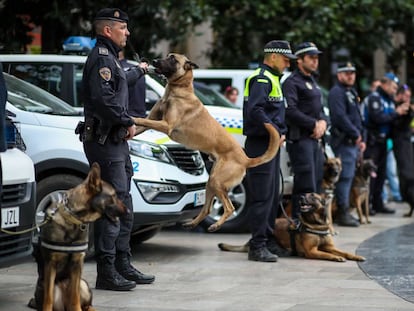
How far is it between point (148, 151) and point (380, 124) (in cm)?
567

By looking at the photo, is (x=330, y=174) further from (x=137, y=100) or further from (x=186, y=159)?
(x=137, y=100)

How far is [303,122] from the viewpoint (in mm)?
9859

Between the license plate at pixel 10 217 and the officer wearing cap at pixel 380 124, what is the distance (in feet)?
26.4

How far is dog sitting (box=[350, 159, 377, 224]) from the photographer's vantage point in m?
12.6

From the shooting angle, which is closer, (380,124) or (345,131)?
(345,131)

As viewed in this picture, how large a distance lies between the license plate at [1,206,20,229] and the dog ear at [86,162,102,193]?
29.3 inches

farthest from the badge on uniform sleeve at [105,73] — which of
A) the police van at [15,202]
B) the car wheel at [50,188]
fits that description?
the car wheel at [50,188]

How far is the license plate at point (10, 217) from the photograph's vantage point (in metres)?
6.32

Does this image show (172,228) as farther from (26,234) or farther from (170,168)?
(26,234)

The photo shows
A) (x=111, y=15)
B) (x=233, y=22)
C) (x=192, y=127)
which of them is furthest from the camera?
(x=233, y=22)

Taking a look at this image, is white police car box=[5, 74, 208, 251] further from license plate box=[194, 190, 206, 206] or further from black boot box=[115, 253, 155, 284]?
black boot box=[115, 253, 155, 284]

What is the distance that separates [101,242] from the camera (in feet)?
23.9

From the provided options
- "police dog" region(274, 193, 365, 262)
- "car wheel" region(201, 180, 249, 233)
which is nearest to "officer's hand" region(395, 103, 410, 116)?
"car wheel" region(201, 180, 249, 233)

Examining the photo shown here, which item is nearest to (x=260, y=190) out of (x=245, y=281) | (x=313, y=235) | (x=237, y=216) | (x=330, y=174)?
(x=313, y=235)
